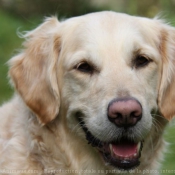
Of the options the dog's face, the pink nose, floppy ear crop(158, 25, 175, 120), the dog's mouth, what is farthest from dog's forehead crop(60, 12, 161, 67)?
the dog's mouth

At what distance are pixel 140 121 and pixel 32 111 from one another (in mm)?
954

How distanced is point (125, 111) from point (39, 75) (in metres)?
0.97

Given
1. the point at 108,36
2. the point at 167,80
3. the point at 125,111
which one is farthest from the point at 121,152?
the point at 108,36

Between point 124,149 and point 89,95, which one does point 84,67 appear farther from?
point 124,149

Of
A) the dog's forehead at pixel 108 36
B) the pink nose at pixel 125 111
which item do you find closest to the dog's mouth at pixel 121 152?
the pink nose at pixel 125 111

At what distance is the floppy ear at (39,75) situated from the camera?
17.9 ft

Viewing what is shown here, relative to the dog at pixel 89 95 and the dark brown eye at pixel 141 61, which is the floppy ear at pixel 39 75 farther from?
the dark brown eye at pixel 141 61

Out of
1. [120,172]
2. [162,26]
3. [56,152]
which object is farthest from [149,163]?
[162,26]

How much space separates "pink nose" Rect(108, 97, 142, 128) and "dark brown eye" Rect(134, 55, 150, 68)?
1.55 feet

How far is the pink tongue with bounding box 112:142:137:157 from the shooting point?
5.25 metres

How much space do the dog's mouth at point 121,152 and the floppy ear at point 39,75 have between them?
324 mm

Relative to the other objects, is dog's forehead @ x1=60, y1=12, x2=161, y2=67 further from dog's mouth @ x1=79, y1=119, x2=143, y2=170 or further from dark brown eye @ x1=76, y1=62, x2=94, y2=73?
dog's mouth @ x1=79, y1=119, x2=143, y2=170

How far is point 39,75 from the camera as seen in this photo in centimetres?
551

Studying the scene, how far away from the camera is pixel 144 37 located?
5473mm
